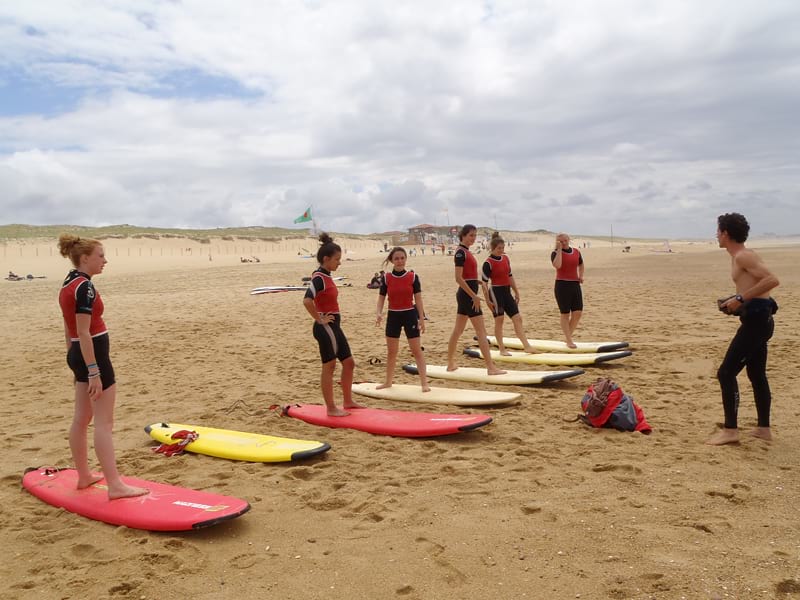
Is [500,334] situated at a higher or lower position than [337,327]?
lower

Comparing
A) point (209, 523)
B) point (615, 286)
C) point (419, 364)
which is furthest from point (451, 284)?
point (209, 523)

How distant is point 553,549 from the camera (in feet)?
10.6

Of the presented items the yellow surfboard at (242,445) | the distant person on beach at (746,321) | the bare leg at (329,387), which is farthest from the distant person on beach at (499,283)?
the yellow surfboard at (242,445)

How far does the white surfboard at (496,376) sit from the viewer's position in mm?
7078

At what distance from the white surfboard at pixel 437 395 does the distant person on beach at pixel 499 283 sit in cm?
209

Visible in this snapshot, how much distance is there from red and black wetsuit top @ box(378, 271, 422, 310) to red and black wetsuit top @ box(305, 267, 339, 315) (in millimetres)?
899

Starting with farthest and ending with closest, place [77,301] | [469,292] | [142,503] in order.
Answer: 1. [469,292]
2. [142,503]
3. [77,301]

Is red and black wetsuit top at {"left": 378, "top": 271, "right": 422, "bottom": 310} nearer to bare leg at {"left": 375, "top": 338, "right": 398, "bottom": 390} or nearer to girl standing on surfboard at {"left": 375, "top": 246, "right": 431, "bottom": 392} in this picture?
girl standing on surfboard at {"left": 375, "top": 246, "right": 431, "bottom": 392}

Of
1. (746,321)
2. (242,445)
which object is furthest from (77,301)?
(746,321)

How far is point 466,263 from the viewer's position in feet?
24.7

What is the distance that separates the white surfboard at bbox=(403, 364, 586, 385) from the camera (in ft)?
23.2

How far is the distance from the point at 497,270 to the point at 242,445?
15.4 feet

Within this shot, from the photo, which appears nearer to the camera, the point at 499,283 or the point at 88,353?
the point at 88,353

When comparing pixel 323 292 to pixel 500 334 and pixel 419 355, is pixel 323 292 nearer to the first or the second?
pixel 419 355
